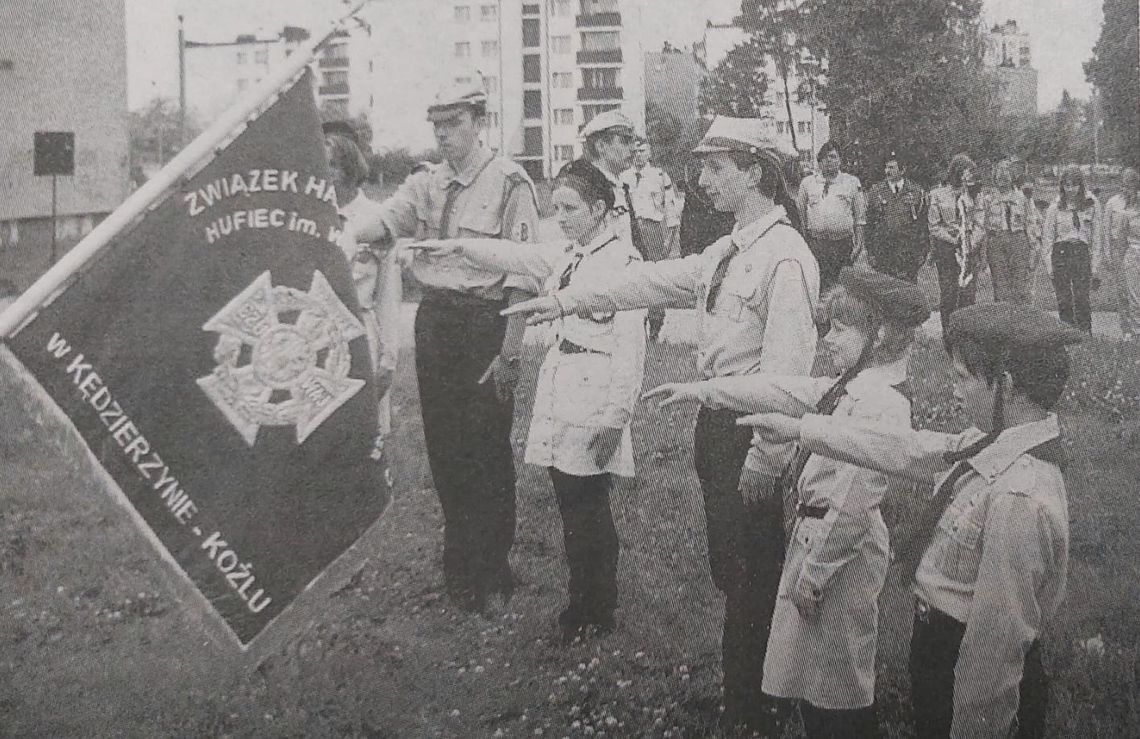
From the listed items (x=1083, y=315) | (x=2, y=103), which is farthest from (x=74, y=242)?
(x=1083, y=315)

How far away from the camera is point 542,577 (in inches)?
127

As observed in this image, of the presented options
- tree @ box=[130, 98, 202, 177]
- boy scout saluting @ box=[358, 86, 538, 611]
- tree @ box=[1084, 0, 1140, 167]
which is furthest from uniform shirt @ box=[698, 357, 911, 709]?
tree @ box=[130, 98, 202, 177]

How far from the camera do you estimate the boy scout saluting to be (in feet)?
10.3

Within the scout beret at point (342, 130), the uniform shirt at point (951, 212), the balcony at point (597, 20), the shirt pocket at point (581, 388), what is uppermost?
the balcony at point (597, 20)

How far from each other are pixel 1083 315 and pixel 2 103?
3.31 metres

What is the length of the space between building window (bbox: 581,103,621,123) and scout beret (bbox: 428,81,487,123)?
0.32m

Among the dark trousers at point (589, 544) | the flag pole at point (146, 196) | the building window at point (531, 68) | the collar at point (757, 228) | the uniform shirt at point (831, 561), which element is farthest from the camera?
the building window at point (531, 68)

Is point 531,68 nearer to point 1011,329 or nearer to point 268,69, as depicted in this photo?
point 268,69

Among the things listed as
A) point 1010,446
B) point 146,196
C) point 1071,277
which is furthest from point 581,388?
point 1071,277

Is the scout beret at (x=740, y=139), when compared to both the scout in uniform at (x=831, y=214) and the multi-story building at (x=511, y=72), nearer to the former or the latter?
the scout in uniform at (x=831, y=214)

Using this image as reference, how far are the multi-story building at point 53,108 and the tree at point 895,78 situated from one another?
204 centimetres

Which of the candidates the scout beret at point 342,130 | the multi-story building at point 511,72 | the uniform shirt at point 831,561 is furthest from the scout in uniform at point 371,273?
the uniform shirt at point 831,561

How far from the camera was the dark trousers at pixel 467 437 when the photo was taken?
317 centimetres

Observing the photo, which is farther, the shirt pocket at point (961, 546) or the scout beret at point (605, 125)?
the scout beret at point (605, 125)
